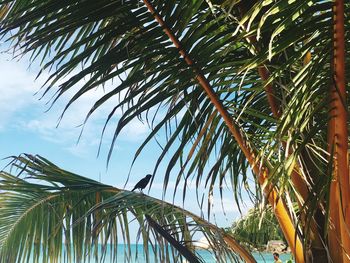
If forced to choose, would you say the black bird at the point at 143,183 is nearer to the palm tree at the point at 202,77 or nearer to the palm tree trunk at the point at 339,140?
the palm tree at the point at 202,77

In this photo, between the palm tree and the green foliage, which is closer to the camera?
the palm tree

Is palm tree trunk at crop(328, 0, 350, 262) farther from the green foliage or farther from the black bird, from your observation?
the black bird

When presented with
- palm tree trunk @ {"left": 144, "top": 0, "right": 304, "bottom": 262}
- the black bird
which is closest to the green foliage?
palm tree trunk @ {"left": 144, "top": 0, "right": 304, "bottom": 262}

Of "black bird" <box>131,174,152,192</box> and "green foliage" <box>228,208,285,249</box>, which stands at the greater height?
"black bird" <box>131,174,152,192</box>

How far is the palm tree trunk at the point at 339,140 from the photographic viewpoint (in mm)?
1069

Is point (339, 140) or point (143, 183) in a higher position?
point (143, 183)

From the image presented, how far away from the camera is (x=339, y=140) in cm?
114

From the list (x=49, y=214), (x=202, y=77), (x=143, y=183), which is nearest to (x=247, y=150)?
(x=202, y=77)

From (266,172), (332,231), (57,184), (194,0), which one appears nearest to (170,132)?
(266,172)

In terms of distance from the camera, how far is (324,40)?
116 centimetres

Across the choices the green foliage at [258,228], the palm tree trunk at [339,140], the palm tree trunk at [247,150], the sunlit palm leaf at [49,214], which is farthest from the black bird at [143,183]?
the palm tree trunk at [339,140]

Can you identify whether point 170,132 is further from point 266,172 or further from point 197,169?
point 266,172

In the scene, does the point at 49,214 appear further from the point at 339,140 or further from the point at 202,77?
the point at 339,140

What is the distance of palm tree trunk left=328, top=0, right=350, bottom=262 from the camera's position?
1069 millimetres
